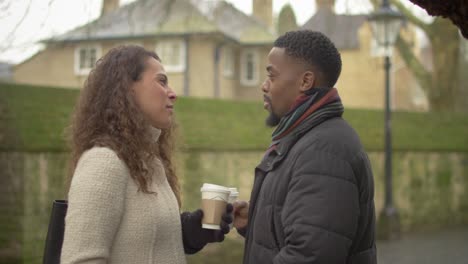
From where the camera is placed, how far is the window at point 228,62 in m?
34.0

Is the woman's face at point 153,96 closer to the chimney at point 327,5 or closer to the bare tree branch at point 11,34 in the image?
the bare tree branch at point 11,34

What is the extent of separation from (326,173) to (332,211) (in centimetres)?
14

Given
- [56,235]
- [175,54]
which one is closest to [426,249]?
[56,235]

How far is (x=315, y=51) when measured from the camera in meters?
2.65

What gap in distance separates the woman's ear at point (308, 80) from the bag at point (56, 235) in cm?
103

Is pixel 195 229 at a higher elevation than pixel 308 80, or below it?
below

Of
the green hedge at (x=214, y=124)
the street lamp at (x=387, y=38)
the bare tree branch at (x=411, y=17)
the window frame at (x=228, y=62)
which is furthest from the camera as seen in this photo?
the window frame at (x=228, y=62)

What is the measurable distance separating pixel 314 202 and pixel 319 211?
36 mm

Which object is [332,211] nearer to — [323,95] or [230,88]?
[323,95]

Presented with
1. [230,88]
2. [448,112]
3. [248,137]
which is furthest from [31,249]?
[230,88]

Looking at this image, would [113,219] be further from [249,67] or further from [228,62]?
[249,67]

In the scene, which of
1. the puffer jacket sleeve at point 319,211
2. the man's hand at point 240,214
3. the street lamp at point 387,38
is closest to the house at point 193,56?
the street lamp at point 387,38

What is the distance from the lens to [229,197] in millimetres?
2998

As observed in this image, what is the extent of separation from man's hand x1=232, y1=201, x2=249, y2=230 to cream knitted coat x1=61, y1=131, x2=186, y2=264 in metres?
0.44
